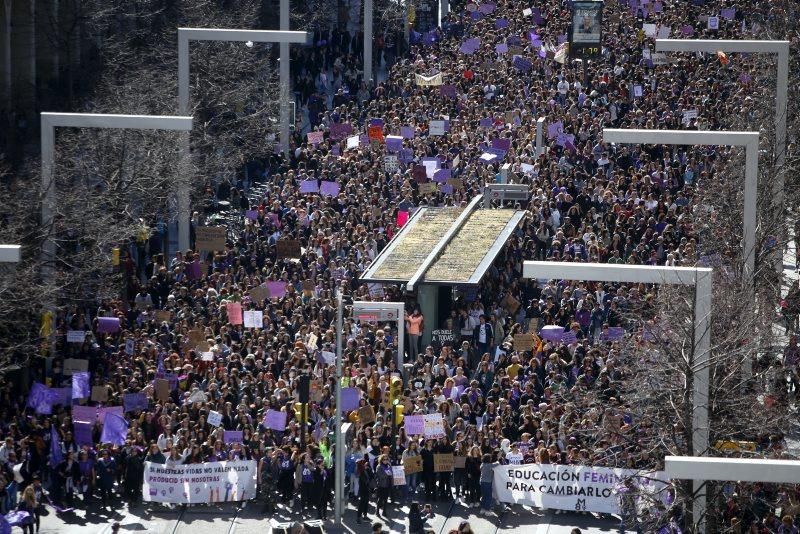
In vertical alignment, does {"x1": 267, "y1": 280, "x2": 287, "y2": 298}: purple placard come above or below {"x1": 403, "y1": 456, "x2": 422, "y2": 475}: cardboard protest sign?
above

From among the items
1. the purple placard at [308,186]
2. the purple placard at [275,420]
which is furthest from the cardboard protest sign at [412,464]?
the purple placard at [308,186]

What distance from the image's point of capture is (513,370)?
40.8 meters

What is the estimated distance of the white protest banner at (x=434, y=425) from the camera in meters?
37.7

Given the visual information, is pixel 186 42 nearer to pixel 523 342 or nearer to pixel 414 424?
pixel 523 342

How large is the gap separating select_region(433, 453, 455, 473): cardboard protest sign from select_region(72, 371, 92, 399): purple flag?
644 cm

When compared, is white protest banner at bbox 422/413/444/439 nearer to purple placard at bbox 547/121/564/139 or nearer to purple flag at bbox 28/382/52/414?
purple flag at bbox 28/382/52/414

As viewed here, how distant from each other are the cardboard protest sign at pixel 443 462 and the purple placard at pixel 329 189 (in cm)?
1496

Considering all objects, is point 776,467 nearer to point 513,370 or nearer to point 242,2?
point 513,370

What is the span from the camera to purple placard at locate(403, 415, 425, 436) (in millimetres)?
37781

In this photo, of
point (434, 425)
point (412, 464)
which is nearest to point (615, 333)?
point (434, 425)

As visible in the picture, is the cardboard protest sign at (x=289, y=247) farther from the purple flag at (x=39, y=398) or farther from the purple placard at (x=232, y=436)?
the purple placard at (x=232, y=436)

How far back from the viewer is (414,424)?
124 ft

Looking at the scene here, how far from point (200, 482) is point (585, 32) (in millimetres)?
27326

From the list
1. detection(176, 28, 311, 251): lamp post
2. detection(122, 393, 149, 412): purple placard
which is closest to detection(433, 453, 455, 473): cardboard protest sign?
detection(122, 393, 149, 412): purple placard
